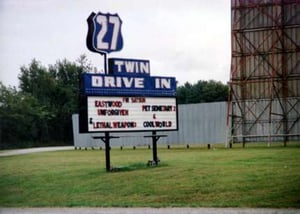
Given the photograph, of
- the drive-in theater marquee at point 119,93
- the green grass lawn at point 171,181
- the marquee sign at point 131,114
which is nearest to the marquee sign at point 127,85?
the drive-in theater marquee at point 119,93

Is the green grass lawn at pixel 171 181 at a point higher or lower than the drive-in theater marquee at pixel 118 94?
lower

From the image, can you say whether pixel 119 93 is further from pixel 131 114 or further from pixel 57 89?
pixel 57 89

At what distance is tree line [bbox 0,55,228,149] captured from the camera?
14.1 meters

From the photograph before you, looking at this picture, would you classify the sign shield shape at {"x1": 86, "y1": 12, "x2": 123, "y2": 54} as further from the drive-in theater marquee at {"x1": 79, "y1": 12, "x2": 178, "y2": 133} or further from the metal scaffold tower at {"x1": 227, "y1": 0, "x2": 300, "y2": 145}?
the metal scaffold tower at {"x1": 227, "y1": 0, "x2": 300, "y2": 145}

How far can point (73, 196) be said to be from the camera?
13430 mm

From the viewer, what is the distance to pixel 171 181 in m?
13.7

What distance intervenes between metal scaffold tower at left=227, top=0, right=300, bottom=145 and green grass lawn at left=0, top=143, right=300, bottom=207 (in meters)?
0.56

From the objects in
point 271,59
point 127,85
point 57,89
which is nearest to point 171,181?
point 127,85

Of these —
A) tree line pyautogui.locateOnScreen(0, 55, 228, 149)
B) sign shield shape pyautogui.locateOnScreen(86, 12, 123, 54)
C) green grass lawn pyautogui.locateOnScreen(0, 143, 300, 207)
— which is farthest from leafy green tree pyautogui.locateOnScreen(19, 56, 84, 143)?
green grass lawn pyautogui.locateOnScreen(0, 143, 300, 207)

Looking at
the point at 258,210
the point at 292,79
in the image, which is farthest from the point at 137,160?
the point at 258,210

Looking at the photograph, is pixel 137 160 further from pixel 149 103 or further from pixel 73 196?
pixel 73 196

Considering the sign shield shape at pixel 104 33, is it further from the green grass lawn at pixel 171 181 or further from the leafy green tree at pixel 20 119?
the green grass lawn at pixel 171 181

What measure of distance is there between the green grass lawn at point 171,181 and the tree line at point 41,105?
1014mm

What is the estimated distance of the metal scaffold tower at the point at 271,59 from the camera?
13094 mm
